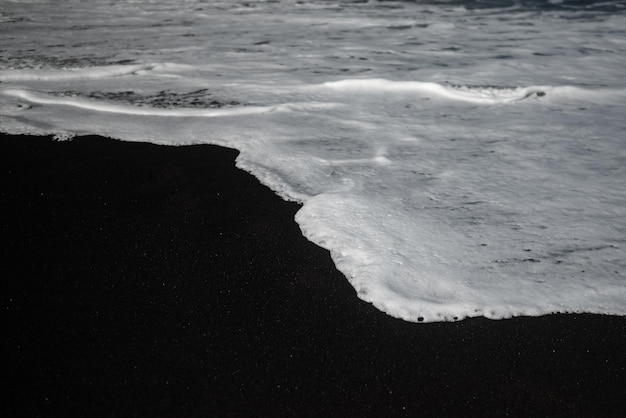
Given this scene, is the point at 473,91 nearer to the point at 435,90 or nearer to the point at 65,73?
the point at 435,90

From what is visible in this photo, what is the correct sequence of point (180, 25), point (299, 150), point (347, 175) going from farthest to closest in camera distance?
1. point (180, 25)
2. point (299, 150)
3. point (347, 175)

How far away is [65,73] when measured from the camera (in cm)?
361

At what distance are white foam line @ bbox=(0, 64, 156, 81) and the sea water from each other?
0.8 inches

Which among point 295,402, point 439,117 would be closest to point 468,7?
point 439,117

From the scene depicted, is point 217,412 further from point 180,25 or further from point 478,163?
point 180,25

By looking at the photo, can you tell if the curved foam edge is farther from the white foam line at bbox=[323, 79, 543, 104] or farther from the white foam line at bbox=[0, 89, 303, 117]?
the white foam line at bbox=[0, 89, 303, 117]

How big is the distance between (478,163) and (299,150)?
2.65ft

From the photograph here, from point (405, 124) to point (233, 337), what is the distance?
1841mm

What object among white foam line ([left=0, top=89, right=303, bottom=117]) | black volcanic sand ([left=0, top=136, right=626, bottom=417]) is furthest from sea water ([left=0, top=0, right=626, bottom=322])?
black volcanic sand ([left=0, top=136, right=626, bottom=417])

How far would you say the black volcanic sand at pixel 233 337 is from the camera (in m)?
1.12

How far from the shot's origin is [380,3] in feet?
22.7

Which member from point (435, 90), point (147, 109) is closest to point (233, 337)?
point (147, 109)

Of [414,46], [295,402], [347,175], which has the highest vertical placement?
[414,46]

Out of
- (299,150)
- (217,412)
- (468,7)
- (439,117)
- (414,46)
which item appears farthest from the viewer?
(468,7)
